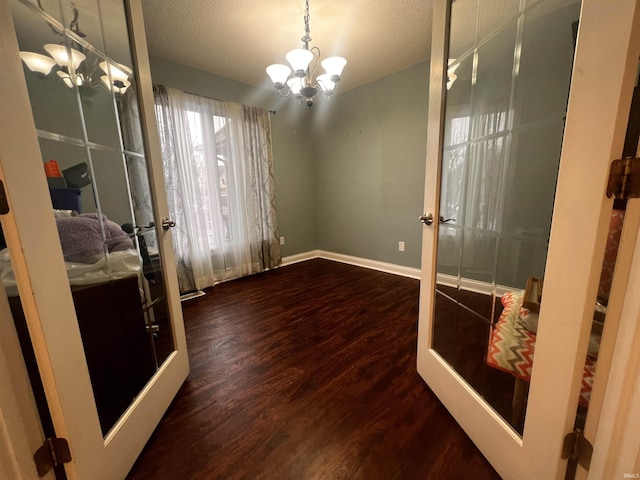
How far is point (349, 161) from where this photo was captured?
11.4 ft

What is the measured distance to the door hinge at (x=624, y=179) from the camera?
1.73ft

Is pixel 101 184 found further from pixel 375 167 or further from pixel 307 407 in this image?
pixel 375 167

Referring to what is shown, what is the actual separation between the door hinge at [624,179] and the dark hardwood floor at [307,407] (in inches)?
41.0

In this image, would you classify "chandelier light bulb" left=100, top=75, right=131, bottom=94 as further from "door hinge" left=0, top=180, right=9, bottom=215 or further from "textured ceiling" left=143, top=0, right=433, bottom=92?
"textured ceiling" left=143, top=0, right=433, bottom=92

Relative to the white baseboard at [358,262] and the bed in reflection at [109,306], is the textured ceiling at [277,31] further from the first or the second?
the white baseboard at [358,262]

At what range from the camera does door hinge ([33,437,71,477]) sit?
66 cm

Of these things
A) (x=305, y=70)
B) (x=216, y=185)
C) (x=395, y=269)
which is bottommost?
(x=395, y=269)

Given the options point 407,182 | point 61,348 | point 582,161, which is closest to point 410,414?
point 582,161

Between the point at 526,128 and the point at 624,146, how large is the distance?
56 cm

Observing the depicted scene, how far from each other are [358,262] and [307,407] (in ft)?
8.23

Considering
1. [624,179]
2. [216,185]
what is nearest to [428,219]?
[624,179]

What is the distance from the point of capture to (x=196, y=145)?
Answer: 8.74ft

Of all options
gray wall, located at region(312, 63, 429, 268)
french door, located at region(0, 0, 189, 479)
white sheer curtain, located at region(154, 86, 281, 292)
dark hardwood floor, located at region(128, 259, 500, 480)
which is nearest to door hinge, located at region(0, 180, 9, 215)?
french door, located at region(0, 0, 189, 479)

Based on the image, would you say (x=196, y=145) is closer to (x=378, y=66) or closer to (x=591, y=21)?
(x=378, y=66)
